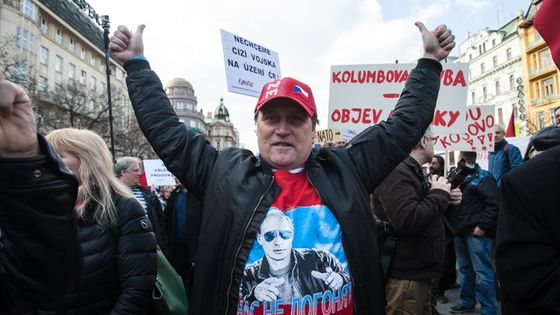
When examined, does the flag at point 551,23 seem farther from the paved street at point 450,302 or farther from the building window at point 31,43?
the building window at point 31,43

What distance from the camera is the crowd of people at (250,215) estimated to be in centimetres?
109

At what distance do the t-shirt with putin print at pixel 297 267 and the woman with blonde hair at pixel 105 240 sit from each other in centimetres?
72

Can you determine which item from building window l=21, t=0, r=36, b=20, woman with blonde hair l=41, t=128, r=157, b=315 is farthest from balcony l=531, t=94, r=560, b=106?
building window l=21, t=0, r=36, b=20

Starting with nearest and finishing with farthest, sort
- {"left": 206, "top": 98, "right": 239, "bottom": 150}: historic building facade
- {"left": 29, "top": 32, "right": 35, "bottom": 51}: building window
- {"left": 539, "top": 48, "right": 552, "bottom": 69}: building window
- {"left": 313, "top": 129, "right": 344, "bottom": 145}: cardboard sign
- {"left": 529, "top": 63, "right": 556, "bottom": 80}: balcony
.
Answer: {"left": 313, "top": 129, "right": 344, "bottom": 145}: cardboard sign → {"left": 529, "top": 63, "right": 556, "bottom": 80}: balcony → {"left": 29, "top": 32, "right": 35, "bottom": 51}: building window → {"left": 539, "top": 48, "right": 552, "bottom": 69}: building window → {"left": 206, "top": 98, "right": 239, "bottom": 150}: historic building facade

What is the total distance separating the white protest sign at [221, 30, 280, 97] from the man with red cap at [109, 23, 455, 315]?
2.55 metres

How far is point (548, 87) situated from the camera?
39500 mm

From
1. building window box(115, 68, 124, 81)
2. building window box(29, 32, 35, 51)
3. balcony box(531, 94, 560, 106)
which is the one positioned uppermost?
building window box(115, 68, 124, 81)

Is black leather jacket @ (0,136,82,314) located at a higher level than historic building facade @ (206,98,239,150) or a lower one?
lower

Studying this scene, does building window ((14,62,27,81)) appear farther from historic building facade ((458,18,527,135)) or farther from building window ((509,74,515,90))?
building window ((509,74,515,90))

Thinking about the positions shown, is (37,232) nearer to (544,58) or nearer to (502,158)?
(502,158)

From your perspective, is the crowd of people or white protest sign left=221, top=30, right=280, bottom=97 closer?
the crowd of people

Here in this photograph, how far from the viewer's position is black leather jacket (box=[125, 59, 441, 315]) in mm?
1696

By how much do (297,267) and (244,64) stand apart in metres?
3.60

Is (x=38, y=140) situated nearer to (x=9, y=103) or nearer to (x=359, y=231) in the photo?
(x=9, y=103)
